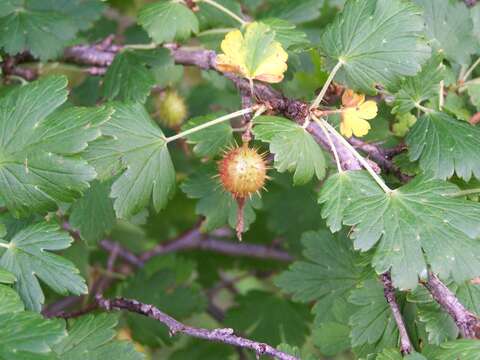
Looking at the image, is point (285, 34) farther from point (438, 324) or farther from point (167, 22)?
point (438, 324)

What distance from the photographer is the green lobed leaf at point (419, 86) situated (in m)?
1.88

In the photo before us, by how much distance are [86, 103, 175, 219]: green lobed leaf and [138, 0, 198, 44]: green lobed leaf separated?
238 millimetres

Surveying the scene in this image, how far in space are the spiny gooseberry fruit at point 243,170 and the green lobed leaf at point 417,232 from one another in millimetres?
251

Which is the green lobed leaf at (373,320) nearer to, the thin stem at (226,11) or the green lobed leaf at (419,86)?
the green lobed leaf at (419,86)

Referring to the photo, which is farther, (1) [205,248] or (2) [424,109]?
(1) [205,248]

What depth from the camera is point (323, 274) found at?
2219mm

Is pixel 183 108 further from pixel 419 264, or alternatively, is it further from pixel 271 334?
pixel 419 264

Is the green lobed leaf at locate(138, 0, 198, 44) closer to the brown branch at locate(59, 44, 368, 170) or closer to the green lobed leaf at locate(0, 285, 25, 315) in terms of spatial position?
the brown branch at locate(59, 44, 368, 170)


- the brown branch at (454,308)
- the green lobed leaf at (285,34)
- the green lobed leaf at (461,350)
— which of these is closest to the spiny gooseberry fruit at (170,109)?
the green lobed leaf at (285,34)

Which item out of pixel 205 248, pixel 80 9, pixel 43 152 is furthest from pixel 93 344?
pixel 205 248

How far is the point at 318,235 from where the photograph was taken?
228 cm

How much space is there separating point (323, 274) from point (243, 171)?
2.04 ft

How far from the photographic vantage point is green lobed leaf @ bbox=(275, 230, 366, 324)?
215cm

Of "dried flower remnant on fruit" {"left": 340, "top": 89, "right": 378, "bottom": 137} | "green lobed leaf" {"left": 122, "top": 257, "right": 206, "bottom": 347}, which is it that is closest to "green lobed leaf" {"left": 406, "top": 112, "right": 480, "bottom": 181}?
"dried flower remnant on fruit" {"left": 340, "top": 89, "right": 378, "bottom": 137}
